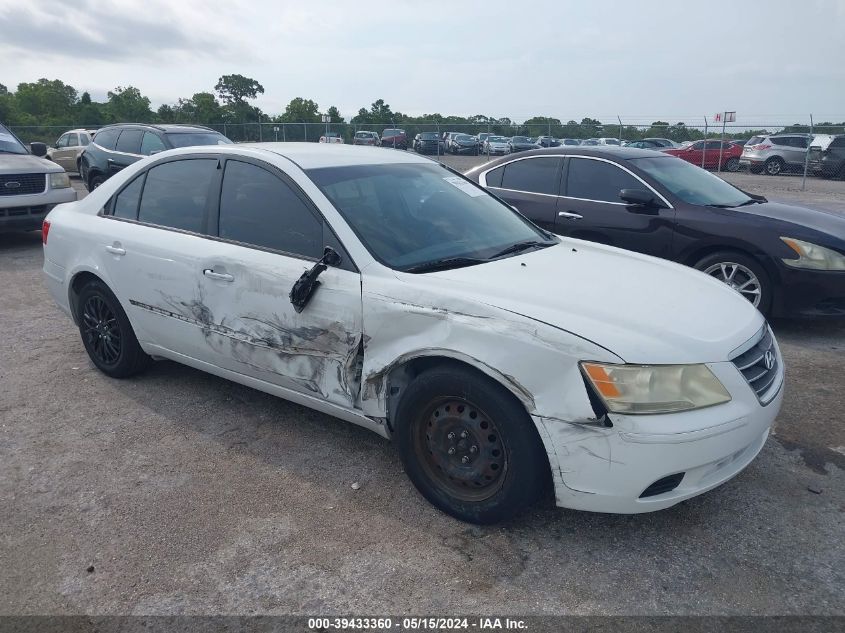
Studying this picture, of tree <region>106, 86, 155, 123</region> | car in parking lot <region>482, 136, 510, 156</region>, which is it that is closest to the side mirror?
car in parking lot <region>482, 136, 510, 156</region>

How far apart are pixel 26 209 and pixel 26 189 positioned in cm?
29

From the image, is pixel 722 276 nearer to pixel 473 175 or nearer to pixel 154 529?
pixel 473 175

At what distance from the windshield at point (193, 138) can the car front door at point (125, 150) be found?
95cm

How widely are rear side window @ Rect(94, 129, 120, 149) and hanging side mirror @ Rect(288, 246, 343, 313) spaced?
1179cm

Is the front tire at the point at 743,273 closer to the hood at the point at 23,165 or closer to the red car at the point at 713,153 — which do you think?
the hood at the point at 23,165

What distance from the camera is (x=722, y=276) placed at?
5.91 metres

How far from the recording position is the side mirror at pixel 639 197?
602 centimetres

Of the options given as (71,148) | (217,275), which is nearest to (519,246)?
(217,275)

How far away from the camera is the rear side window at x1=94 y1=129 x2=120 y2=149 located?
13.4 meters

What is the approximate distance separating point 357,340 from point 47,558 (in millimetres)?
1607

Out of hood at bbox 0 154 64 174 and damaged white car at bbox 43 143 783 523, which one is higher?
hood at bbox 0 154 64 174

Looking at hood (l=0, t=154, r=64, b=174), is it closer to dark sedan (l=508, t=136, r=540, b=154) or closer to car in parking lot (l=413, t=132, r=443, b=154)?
car in parking lot (l=413, t=132, r=443, b=154)

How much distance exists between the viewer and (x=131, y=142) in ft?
42.3

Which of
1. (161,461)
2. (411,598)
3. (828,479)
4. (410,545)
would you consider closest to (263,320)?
(161,461)
